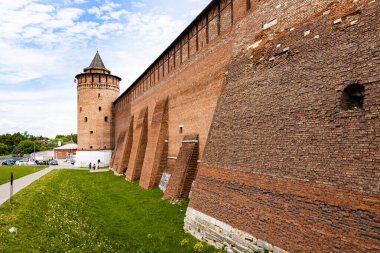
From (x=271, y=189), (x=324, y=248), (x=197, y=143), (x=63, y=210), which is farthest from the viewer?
(x=197, y=143)

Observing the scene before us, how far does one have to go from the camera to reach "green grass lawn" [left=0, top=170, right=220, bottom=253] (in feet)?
25.7

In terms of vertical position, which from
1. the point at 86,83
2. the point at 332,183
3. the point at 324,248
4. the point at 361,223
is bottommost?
the point at 324,248

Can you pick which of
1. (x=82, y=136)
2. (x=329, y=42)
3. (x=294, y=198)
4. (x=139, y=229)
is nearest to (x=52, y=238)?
(x=139, y=229)

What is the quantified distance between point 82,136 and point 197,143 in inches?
1094

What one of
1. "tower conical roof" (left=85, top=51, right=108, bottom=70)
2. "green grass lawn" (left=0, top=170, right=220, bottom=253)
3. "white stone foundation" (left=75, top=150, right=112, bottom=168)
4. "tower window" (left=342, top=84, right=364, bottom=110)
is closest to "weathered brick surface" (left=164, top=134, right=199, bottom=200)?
"green grass lawn" (left=0, top=170, right=220, bottom=253)

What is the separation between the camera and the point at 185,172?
12.7 metres

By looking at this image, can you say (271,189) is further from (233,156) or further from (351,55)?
(351,55)

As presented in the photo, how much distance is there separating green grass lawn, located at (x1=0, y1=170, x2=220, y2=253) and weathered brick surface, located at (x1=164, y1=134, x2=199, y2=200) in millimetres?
509

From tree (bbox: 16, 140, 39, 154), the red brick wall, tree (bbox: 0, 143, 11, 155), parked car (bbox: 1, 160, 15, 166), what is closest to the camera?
the red brick wall

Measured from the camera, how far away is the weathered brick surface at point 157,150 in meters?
17.1

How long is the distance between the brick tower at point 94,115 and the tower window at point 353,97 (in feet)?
113

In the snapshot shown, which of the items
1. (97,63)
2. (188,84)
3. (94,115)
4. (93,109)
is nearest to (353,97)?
(188,84)

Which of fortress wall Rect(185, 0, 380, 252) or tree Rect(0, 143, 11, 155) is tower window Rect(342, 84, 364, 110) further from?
tree Rect(0, 143, 11, 155)

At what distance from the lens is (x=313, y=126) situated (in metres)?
6.16
